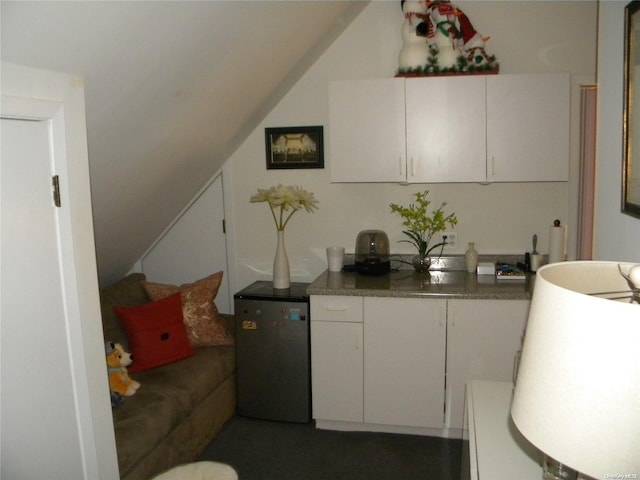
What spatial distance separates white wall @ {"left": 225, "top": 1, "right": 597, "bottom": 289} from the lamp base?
2.28m

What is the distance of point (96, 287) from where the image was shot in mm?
1771

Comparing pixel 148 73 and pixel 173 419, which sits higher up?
pixel 148 73

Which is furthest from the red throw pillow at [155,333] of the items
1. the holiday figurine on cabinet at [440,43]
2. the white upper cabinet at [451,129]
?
the holiday figurine on cabinet at [440,43]

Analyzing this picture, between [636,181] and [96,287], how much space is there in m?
1.74

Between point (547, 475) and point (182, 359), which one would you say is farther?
point (182, 359)

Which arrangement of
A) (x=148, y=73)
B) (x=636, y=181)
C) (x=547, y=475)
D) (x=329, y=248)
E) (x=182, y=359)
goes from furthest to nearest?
1. (x=329, y=248)
2. (x=182, y=359)
3. (x=148, y=73)
4. (x=636, y=181)
5. (x=547, y=475)

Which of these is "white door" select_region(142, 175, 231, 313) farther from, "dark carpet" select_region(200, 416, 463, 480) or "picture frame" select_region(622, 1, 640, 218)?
"picture frame" select_region(622, 1, 640, 218)

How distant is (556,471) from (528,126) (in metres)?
2.22

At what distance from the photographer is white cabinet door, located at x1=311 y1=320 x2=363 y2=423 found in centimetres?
304

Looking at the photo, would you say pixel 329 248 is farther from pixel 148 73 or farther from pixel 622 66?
pixel 622 66

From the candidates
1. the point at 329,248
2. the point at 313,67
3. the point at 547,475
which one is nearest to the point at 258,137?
the point at 313,67

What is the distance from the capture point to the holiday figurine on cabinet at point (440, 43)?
3119mm

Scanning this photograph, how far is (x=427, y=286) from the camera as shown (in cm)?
300

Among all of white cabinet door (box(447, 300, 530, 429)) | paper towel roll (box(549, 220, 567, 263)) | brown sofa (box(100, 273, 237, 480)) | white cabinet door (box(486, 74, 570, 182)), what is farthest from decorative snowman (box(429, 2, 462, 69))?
brown sofa (box(100, 273, 237, 480))
